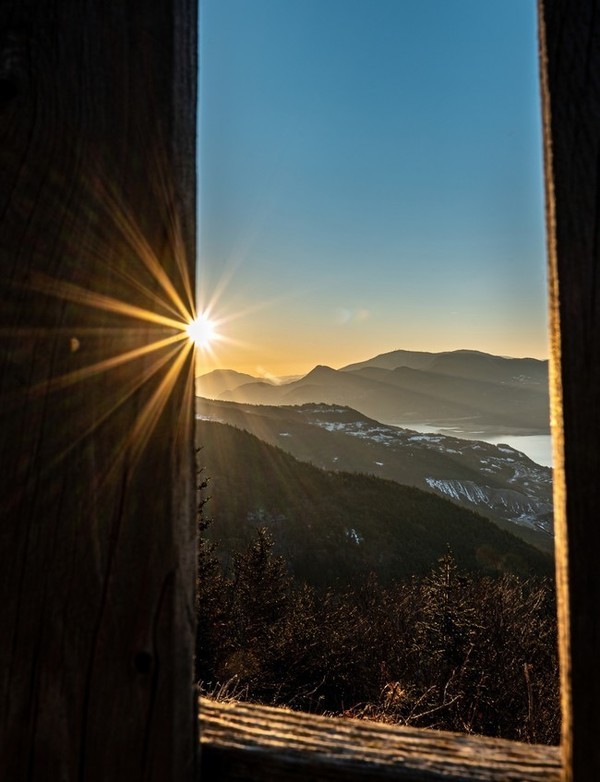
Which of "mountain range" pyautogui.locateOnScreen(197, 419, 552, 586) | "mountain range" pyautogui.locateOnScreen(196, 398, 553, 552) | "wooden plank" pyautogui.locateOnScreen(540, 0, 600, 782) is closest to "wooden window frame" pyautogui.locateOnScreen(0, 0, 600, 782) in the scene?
"wooden plank" pyautogui.locateOnScreen(540, 0, 600, 782)

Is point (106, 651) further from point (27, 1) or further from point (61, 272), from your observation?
point (27, 1)

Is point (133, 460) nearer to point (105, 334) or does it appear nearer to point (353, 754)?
point (105, 334)

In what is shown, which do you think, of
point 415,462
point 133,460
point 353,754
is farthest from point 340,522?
point 415,462

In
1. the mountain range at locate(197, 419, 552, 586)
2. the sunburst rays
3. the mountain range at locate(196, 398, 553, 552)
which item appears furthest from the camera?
the mountain range at locate(196, 398, 553, 552)

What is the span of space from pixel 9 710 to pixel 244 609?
2685 centimetres

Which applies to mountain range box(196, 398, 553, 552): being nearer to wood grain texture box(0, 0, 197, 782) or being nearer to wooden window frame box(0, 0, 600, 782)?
wooden window frame box(0, 0, 600, 782)

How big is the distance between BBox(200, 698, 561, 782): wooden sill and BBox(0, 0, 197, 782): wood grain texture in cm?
6

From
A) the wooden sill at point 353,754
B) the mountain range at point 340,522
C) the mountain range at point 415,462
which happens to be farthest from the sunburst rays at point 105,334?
the mountain range at point 415,462

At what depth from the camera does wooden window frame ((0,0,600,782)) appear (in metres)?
0.63

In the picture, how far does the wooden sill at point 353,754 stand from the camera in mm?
665

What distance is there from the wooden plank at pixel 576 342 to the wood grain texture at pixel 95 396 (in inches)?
19.2

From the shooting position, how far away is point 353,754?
0.69 metres

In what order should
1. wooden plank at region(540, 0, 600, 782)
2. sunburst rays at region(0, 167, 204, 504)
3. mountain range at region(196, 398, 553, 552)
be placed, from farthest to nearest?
mountain range at region(196, 398, 553, 552)
sunburst rays at region(0, 167, 204, 504)
wooden plank at region(540, 0, 600, 782)

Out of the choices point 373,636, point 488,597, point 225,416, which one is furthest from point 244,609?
point 225,416
